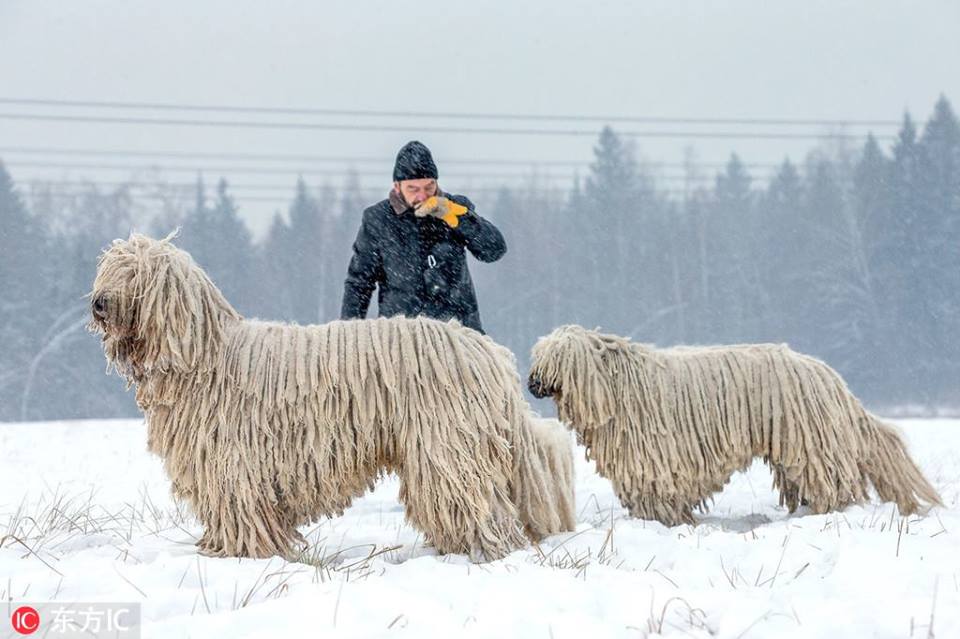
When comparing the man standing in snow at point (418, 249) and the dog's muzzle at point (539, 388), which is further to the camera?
the dog's muzzle at point (539, 388)

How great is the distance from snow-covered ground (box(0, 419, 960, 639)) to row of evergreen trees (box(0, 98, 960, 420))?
1386 inches

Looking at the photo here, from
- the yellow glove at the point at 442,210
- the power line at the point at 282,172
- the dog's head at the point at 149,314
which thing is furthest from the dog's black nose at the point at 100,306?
the power line at the point at 282,172

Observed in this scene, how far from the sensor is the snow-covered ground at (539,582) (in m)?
3.36

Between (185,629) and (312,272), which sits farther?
(312,272)

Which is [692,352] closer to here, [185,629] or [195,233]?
[185,629]

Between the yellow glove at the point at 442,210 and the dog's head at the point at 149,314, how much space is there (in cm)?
151


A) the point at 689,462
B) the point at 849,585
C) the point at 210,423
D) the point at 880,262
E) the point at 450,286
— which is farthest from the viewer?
the point at 880,262

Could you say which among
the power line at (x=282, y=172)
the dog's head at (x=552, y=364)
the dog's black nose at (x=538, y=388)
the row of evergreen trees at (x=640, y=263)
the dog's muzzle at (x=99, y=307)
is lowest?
the row of evergreen trees at (x=640, y=263)

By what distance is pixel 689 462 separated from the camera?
6863 mm

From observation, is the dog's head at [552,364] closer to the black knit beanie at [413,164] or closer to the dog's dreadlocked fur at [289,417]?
the black knit beanie at [413,164]

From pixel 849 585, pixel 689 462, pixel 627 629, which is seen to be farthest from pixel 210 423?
pixel 689 462

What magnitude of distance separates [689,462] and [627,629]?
3631mm

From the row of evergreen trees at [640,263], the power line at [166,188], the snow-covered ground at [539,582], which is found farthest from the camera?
the power line at [166,188]

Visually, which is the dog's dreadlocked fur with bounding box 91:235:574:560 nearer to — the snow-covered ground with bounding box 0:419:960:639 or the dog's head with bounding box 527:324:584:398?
the snow-covered ground with bounding box 0:419:960:639
